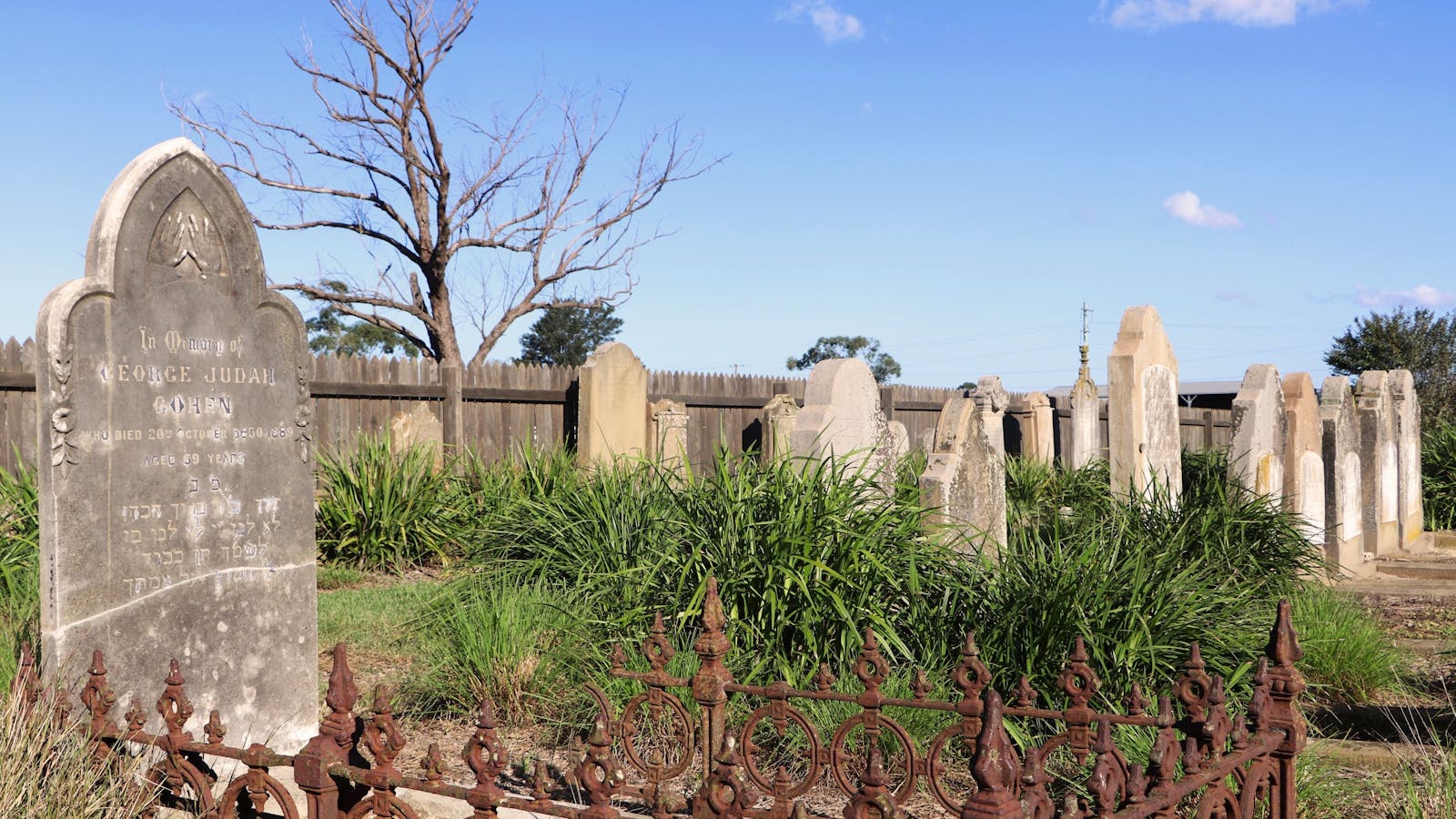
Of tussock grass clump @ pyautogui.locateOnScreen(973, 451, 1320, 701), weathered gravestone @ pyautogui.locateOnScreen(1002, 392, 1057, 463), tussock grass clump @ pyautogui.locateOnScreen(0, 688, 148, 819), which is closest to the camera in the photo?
tussock grass clump @ pyautogui.locateOnScreen(0, 688, 148, 819)

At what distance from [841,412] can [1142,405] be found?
3.46 meters

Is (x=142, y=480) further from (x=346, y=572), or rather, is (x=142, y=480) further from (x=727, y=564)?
(x=346, y=572)

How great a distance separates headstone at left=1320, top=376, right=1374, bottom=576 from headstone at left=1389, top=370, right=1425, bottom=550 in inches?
69.3

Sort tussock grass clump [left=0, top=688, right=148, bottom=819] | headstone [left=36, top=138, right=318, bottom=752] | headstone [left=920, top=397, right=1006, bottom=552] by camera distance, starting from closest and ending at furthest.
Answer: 1. tussock grass clump [left=0, top=688, right=148, bottom=819]
2. headstone [left=36, top=138, right=318, bottom=752]
3. headstone [left=920, top=397, right=1006, bottom=552]

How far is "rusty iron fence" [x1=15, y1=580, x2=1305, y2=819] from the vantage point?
275 cm

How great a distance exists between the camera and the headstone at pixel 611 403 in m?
12.1

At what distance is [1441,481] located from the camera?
16203 mm

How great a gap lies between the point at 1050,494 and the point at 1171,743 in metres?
8.29

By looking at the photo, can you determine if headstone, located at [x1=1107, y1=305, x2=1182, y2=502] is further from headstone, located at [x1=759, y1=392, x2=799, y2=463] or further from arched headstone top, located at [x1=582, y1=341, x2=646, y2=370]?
arched headstone top, located at [x1=582, y1=341, x2=646, y2=370]

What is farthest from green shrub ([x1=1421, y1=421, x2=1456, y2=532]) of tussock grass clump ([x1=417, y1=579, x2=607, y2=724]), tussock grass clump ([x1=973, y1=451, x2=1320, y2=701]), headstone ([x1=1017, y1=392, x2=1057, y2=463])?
tussock grass clump ([x1=417, y1=579, x2=607, y2=724])

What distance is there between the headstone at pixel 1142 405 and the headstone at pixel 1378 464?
3.32m

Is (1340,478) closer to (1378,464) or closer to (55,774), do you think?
(1378,464)

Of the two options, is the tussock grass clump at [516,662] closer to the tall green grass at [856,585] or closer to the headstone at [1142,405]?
the tall green grass at [856,585]

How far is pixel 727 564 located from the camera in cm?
553
